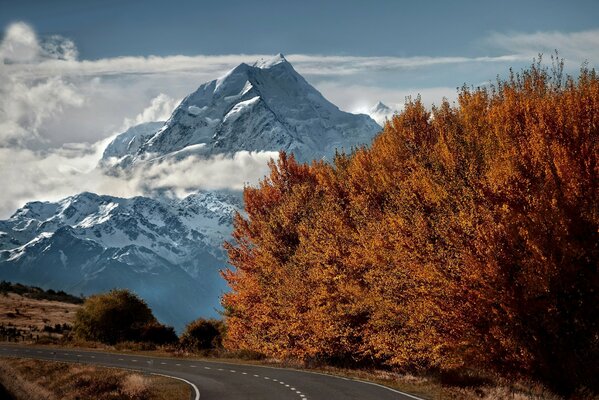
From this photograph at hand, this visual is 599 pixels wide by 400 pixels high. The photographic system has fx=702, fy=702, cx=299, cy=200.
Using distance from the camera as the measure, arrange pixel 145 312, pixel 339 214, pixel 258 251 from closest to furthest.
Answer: pixel 339 214 → pixel 258 251 → pixel 145 312

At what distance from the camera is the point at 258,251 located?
57.1 meters

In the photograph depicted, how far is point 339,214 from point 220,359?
63.6ft

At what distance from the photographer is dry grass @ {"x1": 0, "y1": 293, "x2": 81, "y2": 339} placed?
283 ft

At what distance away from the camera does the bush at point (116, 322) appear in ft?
236

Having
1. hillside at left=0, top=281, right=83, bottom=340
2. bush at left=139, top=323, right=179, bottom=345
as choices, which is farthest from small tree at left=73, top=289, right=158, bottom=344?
hillside at left=0, top=281, right=83, bottom=340

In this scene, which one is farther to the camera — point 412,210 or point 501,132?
point 412,210

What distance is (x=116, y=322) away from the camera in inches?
2847

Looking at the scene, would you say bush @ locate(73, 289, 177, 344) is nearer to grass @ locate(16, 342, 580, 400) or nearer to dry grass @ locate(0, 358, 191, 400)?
dry grass @ locate(0, 358, 191, 400)

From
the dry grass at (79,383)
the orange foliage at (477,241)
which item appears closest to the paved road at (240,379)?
the dry grass at (79,383)

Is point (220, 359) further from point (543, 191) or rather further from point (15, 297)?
point (15, 297)

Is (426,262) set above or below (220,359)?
above

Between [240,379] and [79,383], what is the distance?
870 centimetres

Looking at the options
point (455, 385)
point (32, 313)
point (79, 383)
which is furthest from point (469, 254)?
point (32, 313)

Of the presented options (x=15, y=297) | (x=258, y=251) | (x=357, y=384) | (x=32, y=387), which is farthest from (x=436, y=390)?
(x=15, y=297)
